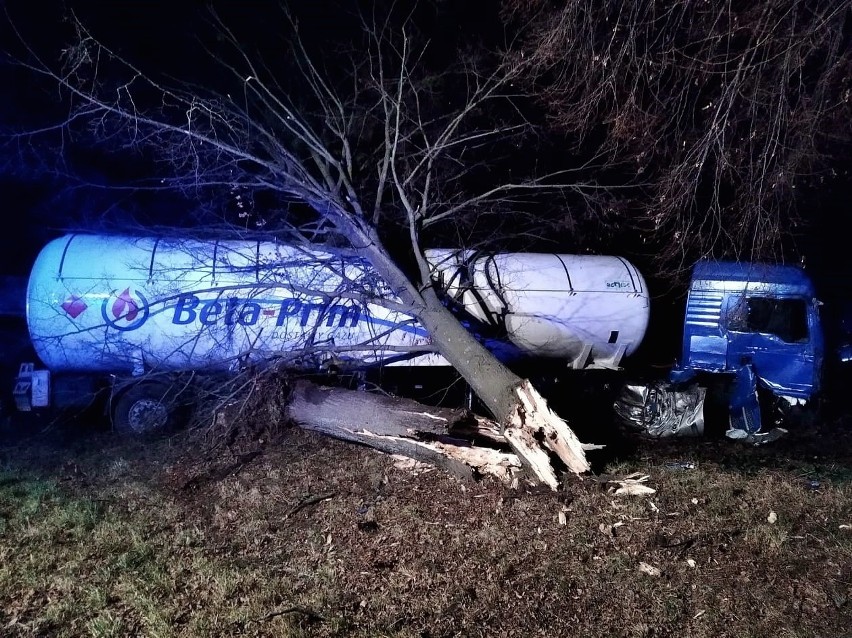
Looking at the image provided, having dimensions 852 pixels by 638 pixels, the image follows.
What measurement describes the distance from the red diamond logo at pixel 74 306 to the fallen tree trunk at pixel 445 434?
3846 mm

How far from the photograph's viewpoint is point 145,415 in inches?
324

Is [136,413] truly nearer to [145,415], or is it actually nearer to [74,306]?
[145,415]

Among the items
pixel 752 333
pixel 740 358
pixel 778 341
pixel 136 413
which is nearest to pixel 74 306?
pixel 136 413

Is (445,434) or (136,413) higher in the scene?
(445,434)

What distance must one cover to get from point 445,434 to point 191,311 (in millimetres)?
4285

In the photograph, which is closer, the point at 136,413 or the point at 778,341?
the point at 136,413

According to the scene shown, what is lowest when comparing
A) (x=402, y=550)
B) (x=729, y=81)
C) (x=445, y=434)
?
(x=402, y=550)

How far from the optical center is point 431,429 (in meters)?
5.84

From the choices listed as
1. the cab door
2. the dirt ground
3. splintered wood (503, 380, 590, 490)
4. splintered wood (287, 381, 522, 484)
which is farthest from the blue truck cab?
splintered wood (287, 381, 522, 484)

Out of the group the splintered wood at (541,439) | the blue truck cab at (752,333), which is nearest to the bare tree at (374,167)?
the splintered wood at (541,439)

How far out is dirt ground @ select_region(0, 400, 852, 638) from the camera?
384cm

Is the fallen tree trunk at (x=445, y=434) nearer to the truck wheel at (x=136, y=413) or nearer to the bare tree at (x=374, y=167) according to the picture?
the bare tree at (x=374, y=167)

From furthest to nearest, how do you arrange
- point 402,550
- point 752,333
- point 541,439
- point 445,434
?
point 752,333 < point 445,434 < point 541,439 < point 402,550

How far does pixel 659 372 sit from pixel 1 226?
15062mm
